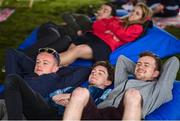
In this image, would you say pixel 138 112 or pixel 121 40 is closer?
pixel 138 112

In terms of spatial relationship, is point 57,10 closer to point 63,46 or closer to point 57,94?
point 63,46

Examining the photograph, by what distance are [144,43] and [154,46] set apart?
0.13 m

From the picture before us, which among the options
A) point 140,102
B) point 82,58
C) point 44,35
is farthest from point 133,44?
point 140,102

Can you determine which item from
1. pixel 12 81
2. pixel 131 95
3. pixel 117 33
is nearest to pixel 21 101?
pixel 12 81

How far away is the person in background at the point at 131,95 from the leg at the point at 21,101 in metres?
0.28

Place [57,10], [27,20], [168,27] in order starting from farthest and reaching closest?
[57,10] < [27,20] < [168,27]

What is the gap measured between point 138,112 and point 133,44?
1984 mm

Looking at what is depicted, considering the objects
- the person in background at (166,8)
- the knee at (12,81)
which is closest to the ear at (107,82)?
the knee at (12,81)

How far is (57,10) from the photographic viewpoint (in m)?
6.83

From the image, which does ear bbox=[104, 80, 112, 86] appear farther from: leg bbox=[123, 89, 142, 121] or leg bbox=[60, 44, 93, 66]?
leg bbox=[60, 44, 93, 66]

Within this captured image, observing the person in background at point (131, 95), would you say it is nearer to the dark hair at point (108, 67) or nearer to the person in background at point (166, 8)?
the dark hair at point (108, 67)

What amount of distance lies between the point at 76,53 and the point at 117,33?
1.93ft

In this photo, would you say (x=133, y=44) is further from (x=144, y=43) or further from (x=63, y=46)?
(x=63, y=46)

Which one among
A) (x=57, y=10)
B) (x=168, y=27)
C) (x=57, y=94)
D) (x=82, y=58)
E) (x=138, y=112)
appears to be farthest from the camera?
(x=57, y=10)
